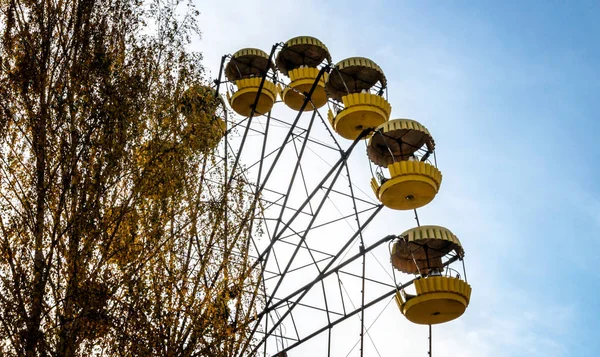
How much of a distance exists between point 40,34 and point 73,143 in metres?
2.45

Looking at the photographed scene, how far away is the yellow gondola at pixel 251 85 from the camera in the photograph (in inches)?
720

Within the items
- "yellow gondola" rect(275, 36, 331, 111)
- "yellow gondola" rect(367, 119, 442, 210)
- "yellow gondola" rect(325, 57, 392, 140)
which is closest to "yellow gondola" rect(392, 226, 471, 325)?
"yellow gondola" rect(367, 119, 442, 210)

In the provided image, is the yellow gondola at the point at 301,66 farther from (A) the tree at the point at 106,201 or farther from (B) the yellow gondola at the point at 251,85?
(A) the tree at the point at 106,201

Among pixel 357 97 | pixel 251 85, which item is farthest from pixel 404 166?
pixel 251 85

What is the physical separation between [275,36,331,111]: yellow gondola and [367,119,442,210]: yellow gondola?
3.06m

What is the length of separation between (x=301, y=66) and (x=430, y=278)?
298 inches

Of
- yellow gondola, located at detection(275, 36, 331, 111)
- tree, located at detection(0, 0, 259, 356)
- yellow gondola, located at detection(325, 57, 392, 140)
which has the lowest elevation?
tree, located at detection(0, 0, 259, 356)

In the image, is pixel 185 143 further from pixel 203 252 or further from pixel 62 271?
pixel 62 271

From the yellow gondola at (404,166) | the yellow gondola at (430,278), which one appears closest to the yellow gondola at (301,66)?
the yellow gondola at (404,166)

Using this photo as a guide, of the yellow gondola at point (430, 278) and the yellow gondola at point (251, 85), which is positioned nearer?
the yellow gondola at point (430, 278)

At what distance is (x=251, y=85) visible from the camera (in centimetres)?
1831

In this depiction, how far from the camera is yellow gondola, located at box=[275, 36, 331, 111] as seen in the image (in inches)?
731

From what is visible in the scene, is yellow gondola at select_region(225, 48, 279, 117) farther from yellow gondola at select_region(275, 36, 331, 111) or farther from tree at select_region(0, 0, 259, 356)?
tree at select_region(0, 0, 259, 356)

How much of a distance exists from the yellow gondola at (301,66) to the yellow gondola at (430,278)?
16.6ft
